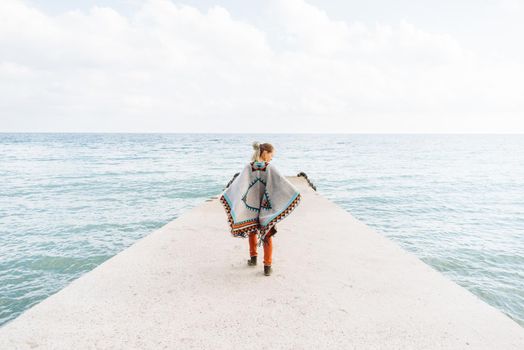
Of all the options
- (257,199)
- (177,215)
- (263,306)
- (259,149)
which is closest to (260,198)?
(257,199)

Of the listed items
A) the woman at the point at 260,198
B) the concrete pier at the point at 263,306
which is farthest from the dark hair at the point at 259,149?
the concrete pier at the point at 263,306

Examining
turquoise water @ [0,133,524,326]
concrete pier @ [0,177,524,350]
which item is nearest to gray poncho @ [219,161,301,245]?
concrete pier @ [0,177,524,350]

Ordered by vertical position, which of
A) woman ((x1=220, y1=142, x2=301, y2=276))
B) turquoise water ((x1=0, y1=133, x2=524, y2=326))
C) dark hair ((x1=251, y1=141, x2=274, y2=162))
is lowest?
turquoise water ((x1=0, y1=133, x2=524, y2=326))

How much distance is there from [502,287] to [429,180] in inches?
663

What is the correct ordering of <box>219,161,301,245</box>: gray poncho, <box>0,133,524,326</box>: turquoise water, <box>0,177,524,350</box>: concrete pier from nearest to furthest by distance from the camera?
<box>0,177,524,350</box>: concrete pier < <box>219,161,301,245</box>: gray poncho < <box>0,133,524,326</box>: turquoise water

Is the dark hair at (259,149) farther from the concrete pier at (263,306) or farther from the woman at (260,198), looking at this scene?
the concrete pier at (263,306)

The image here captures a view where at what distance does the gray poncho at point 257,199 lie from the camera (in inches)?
172

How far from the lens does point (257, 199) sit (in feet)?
14.8

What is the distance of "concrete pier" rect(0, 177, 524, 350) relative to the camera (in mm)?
3008

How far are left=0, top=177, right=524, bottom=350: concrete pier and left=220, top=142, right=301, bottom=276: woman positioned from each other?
61 cm

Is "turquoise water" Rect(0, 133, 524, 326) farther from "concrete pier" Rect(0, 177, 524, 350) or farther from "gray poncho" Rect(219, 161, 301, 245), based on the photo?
"gray poncho" Rect(219, 161, 301, 245)

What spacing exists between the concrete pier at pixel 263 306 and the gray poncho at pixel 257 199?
0.69m

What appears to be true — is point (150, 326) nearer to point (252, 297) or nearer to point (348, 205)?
point (252, 297)

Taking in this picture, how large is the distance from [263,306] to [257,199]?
146 cm
